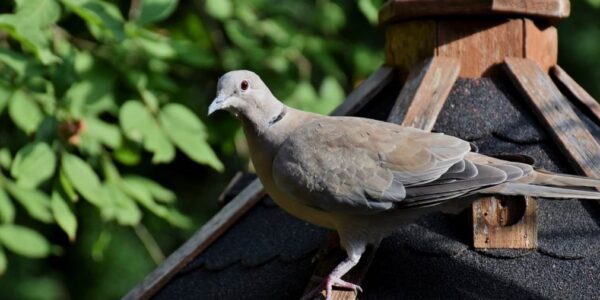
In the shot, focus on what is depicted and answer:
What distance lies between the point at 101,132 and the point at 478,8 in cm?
153

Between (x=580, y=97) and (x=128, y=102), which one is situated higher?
(x=580, y=97)

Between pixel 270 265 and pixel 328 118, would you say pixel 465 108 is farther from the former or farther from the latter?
pixel 270 265

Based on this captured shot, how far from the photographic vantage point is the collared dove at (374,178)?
2.27 metres

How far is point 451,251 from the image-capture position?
2.29 m

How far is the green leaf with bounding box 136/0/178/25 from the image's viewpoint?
3.05m

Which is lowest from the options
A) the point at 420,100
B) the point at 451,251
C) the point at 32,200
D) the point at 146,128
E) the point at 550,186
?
the point at 32,200

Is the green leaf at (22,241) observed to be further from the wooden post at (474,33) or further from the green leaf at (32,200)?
the wooden post at (474,33)

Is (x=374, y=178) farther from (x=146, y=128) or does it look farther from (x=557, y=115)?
(x=146, y=128)

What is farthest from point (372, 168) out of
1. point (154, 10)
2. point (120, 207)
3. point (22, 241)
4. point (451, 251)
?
point (22, 241)

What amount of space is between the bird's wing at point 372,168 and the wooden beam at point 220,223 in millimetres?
413

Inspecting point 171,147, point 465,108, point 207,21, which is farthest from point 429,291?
point 207,21

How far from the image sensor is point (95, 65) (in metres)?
3.53

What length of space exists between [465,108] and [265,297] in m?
0.73

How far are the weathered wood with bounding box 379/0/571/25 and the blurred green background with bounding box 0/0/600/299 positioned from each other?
810mm
